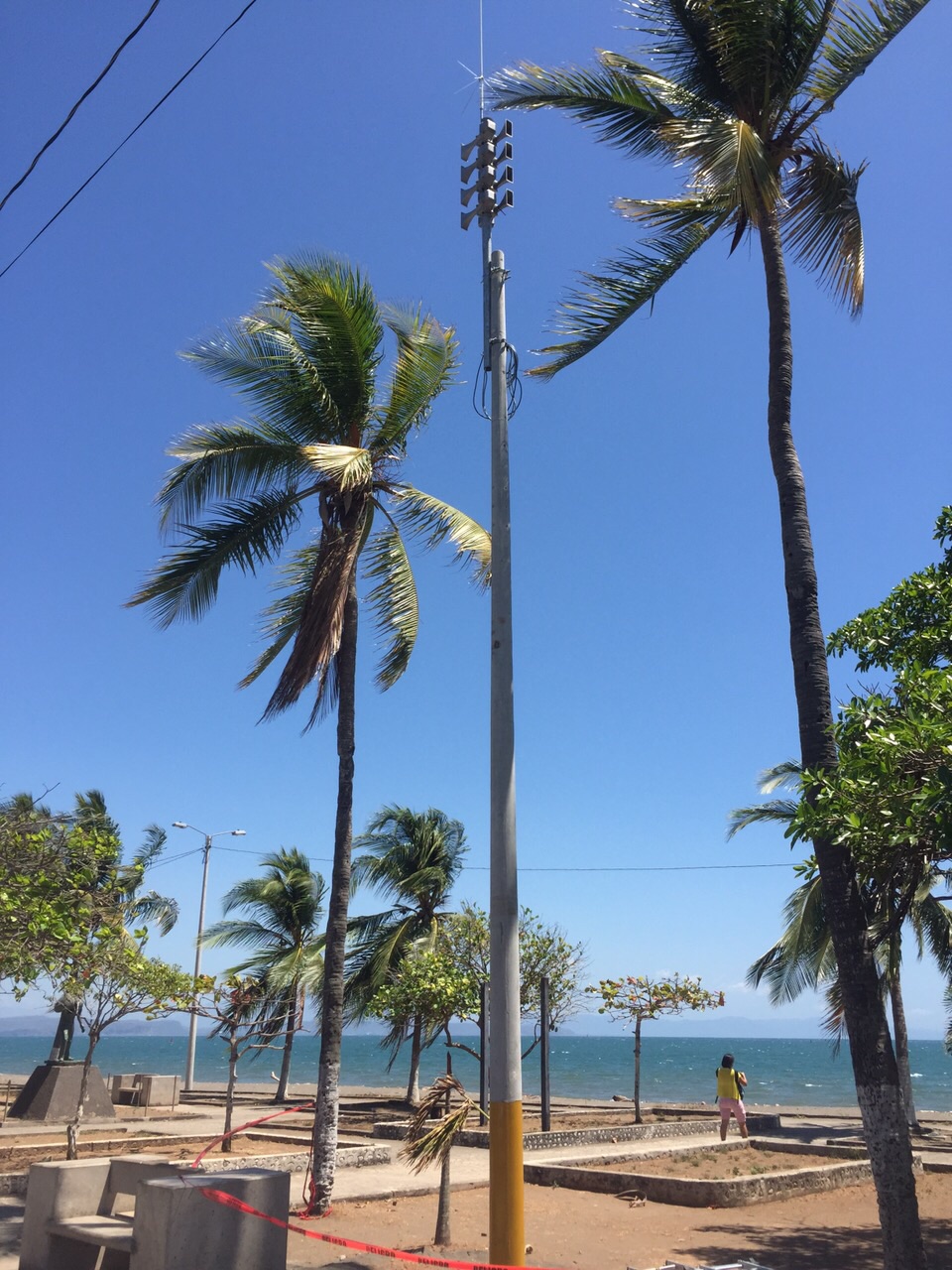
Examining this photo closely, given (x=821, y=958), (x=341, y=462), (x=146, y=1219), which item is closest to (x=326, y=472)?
(x=341, y=462)

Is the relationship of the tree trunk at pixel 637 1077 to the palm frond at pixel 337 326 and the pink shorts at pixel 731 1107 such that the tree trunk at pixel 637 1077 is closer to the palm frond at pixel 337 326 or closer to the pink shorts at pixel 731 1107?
the pink shorts at pixel 731 1107

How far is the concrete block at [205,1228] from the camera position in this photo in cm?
662

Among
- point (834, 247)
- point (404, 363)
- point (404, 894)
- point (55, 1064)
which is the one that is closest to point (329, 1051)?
point (404, 363)

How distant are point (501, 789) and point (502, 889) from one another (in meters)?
0.64

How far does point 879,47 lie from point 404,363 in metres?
6.38

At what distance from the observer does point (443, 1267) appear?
830 cm

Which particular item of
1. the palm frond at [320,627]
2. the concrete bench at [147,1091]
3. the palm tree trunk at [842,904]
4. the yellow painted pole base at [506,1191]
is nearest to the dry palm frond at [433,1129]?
the yellow painted pole base at [506,1191]

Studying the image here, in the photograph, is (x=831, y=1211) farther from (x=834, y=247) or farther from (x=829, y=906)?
(x=834, y=247)

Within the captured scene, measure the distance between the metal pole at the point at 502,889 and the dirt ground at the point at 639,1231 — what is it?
322cm

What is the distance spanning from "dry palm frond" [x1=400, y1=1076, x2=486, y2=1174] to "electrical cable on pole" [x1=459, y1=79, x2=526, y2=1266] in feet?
5.11

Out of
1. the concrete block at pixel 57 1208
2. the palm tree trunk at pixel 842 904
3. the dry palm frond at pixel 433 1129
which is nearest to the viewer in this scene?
the palm tree trunk at pixel 842 904

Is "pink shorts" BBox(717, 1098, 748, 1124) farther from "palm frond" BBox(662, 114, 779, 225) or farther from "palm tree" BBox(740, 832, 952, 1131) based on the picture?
"palm frond" BBox(662, 114, 779, 225)

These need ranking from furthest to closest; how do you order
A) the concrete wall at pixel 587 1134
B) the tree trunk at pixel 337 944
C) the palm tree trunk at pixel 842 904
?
the concrete wall at pixel 587 1134 < the tree trunk at pixel 337 944 < the palm tree trunk at pixel 842 904

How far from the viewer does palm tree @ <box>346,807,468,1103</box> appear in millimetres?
28297
